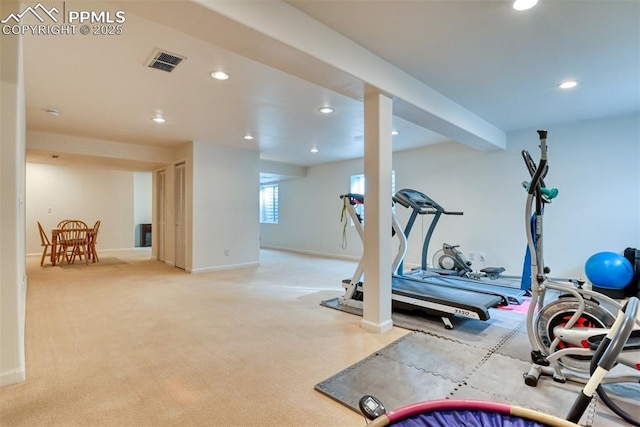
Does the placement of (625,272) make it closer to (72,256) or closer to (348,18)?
(348,18)

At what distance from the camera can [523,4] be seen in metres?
1.98

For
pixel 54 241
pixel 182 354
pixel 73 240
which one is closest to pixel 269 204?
pixel 73 240

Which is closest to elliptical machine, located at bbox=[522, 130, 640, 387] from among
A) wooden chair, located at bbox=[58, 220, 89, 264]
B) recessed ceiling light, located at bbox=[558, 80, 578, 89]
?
recessed ceiling light, located at bbox=[558, 80, 578, 89]

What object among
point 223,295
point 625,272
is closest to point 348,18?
point 223,295

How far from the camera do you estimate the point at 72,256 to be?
21.5ft

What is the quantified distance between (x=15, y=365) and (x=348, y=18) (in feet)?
10.1

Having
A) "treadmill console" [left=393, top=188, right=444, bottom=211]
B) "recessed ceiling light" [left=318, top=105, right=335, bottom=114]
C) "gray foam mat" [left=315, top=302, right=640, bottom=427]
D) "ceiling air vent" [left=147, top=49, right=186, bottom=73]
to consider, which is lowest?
"gray foam mat" [left=315, top=302, right=640, bottom=427]

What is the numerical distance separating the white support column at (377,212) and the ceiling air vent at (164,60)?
64.6 inches

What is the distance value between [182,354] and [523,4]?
3.34 metres

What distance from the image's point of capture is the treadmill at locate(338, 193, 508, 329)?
115 inches

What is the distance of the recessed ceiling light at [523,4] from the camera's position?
6.42ft

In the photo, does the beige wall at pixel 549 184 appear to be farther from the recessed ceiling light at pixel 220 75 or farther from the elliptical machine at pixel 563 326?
the recessed ceiling light at pixel 220 75

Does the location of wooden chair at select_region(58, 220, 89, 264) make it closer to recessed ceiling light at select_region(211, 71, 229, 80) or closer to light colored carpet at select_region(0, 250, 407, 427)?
light colored carpet at select_region(0, 250, 407, 427)

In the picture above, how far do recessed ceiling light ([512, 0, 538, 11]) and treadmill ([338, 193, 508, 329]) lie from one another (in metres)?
2.03
